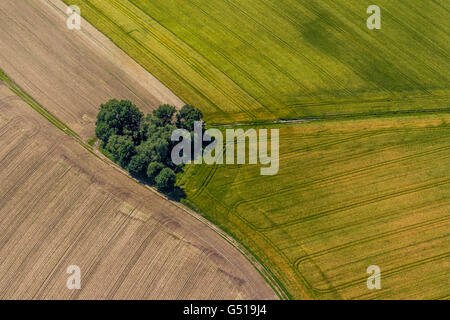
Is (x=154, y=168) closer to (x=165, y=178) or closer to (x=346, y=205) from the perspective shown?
(x=165, y=178)

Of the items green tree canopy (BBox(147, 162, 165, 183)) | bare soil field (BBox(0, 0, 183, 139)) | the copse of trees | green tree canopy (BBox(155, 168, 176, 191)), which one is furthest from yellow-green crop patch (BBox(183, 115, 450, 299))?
bare soil field (BBox(0, 0, 183, 139))

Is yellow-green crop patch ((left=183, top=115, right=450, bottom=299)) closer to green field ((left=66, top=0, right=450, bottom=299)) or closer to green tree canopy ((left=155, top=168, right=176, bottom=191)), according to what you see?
green field ((left=66, top=0, right=450, bottom=299))

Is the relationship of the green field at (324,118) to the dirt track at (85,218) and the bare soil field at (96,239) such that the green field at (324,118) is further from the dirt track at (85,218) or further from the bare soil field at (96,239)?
the dirt track at (85,218)

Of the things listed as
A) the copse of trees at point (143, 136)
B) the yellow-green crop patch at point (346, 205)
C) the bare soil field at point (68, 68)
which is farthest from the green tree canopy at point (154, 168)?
the bare soil field at point (68, 68)
